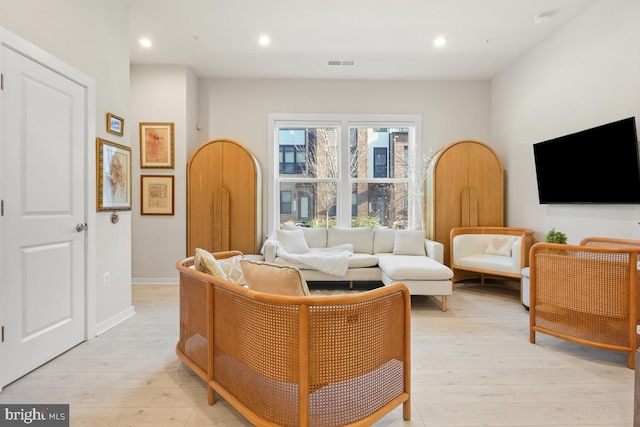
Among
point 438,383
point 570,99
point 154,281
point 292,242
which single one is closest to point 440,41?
point 570,99

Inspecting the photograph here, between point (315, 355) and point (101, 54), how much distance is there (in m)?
3.04

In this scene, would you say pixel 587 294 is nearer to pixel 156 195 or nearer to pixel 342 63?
pixel 342 63

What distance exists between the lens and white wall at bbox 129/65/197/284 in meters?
4.14

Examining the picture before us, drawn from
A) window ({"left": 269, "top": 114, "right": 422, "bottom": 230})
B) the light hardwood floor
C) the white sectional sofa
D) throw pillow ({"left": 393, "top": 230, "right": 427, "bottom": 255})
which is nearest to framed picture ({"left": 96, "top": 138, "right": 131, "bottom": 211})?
the light hardwood floor

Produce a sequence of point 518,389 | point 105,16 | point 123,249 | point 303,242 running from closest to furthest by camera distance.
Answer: point 518,389 → point 105,16 → point 123,249 → point 303,242

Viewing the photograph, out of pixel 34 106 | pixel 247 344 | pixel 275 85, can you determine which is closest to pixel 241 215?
pixel 275 85

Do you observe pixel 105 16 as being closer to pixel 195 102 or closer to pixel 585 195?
pixel 195 102

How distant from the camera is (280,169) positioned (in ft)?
15.6

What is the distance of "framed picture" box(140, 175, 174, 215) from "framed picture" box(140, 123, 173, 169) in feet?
0.58

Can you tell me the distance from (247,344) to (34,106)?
211 centimetres

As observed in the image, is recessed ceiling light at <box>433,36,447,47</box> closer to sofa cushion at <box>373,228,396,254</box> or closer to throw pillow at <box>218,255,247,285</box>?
sofa cushion at <box>373,228,396,254</box>

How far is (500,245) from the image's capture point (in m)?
4.00

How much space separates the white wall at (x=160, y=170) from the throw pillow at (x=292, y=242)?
4.48ft

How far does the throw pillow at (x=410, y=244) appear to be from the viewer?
411 cm
